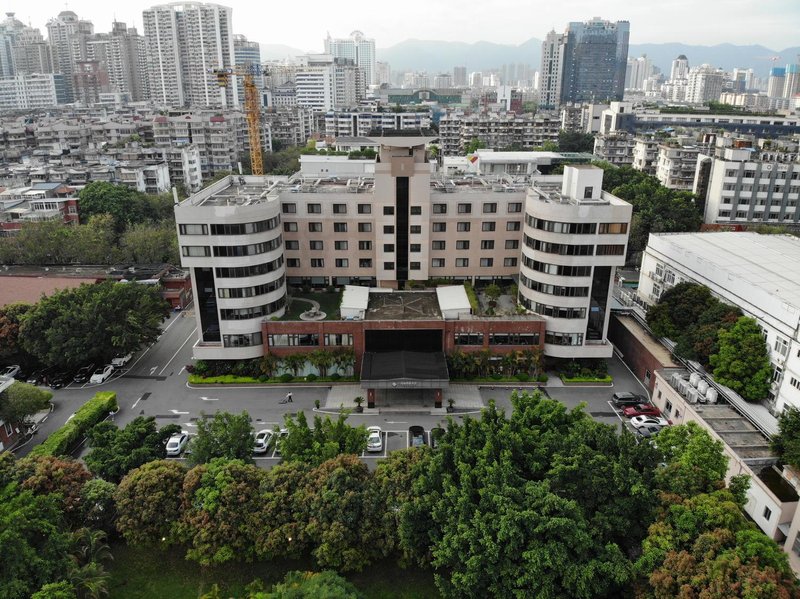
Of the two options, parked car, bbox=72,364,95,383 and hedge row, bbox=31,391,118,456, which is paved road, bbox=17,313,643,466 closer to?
parked car, bbox=72,364,95,383

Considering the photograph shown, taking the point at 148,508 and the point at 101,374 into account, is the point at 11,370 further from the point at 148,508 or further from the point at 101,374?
the point at 148,508

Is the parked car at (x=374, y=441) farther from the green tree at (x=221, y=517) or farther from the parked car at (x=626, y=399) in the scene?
the parked car at (x=626, y=399)

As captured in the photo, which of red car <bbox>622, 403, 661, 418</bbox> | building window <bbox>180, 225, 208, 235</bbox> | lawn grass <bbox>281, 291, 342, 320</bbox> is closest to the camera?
red car <bbox>622, 403, 661, 418</bbox>

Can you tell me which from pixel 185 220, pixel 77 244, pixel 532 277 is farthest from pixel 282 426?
pixel 77 244

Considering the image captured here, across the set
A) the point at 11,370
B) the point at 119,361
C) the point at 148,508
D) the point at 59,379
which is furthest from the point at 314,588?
the point at 11,370

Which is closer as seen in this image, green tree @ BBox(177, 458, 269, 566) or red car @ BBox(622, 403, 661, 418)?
green tree @ BBox(177, 458, 269, 566)

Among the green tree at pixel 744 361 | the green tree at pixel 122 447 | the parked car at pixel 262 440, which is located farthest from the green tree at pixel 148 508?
the green tree at pixel 744 361

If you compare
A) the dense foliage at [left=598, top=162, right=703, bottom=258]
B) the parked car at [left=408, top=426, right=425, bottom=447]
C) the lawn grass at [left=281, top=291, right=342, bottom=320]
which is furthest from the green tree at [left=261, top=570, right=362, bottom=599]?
the dense foliage at [left=598, top=162, right=703, bottom=258]
